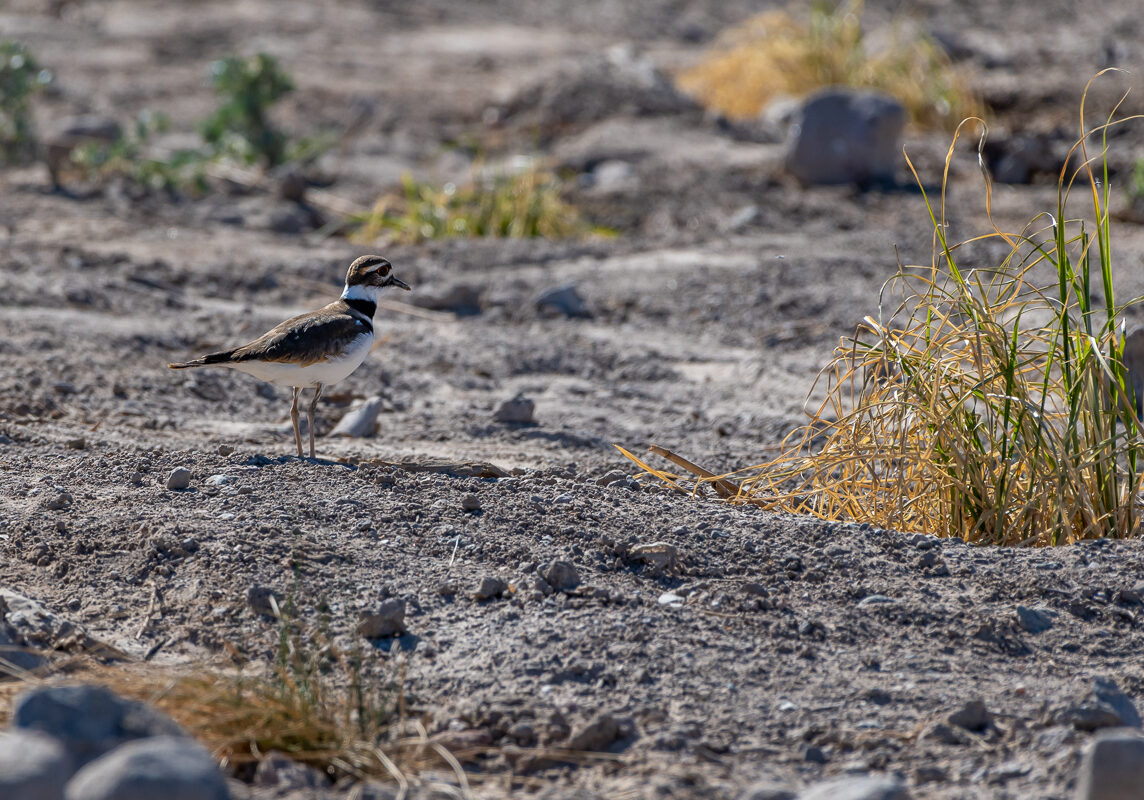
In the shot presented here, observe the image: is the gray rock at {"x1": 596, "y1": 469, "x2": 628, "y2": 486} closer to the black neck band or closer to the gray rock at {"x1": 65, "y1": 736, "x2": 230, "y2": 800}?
the black neck band

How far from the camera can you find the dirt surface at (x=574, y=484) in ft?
10.8

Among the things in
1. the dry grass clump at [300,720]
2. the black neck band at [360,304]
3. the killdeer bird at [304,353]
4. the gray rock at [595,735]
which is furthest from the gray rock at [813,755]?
the black neck band at [360,304]

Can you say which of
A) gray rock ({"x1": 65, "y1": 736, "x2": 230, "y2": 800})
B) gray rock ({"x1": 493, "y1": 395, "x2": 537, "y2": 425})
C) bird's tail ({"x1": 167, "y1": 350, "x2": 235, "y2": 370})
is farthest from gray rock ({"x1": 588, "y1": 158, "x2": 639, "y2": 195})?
gray rock ({"x1": 65, "y1": 736, "x2": 230, "y2": 800})

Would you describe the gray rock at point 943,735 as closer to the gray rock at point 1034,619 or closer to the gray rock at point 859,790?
the gray rock at point 859,790

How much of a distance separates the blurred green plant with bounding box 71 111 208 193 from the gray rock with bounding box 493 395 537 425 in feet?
17.9

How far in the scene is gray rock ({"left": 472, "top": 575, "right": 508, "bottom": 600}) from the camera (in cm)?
377

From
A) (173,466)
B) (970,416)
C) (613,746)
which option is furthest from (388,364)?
(613,746)

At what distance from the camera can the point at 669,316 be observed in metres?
8.08

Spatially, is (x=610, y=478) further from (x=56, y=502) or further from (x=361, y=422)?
(x=56, y=502)

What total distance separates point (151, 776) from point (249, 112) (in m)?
9.54

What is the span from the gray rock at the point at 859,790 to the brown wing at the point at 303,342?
9.10 feet

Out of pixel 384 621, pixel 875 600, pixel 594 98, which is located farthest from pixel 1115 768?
pixel 594 98

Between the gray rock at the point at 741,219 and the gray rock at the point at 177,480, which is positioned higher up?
the gray rock at the point at 741,219

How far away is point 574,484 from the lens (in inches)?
179
